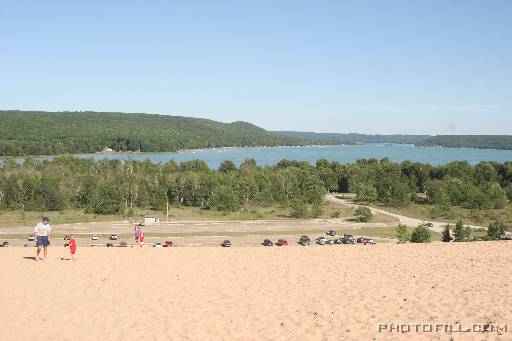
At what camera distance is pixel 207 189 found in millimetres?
71312

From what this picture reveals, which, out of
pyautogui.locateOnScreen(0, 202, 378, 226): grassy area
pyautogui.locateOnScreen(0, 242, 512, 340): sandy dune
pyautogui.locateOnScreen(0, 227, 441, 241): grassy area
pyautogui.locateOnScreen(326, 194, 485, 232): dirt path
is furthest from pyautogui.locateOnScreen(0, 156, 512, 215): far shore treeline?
pyautogui.locateOnScreen(0, 242, 512, 340): sandy dune

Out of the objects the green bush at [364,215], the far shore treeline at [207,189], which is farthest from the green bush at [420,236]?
the far shore treeline at [207,189]

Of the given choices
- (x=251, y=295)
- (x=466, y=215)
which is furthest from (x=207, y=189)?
(x=251, y=295)

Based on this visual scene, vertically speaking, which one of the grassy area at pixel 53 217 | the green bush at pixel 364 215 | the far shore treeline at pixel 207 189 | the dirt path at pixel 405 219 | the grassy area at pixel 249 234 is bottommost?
the grassy area at pixel 53 217

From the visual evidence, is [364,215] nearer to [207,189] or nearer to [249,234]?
[249,234]

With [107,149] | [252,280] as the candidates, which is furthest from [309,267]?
[107,149]

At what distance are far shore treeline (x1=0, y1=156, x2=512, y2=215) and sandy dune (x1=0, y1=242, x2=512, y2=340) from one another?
4398 cm

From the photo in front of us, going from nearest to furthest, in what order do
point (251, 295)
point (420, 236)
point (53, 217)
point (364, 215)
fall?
point (251, 295) < point (420, 236) < point (364, 215) < point (53, 217)

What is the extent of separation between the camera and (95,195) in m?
66.0

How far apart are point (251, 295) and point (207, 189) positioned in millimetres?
59405

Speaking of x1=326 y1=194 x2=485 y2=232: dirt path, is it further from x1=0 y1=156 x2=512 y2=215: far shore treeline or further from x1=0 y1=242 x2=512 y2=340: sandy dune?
x1=0 y1=242 x2=512 y2=340: sandy dune

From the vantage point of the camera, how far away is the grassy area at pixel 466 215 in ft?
193

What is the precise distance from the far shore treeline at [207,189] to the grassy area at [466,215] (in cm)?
155

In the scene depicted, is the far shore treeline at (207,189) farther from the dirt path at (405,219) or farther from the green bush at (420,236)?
the green bush at (420,236)
